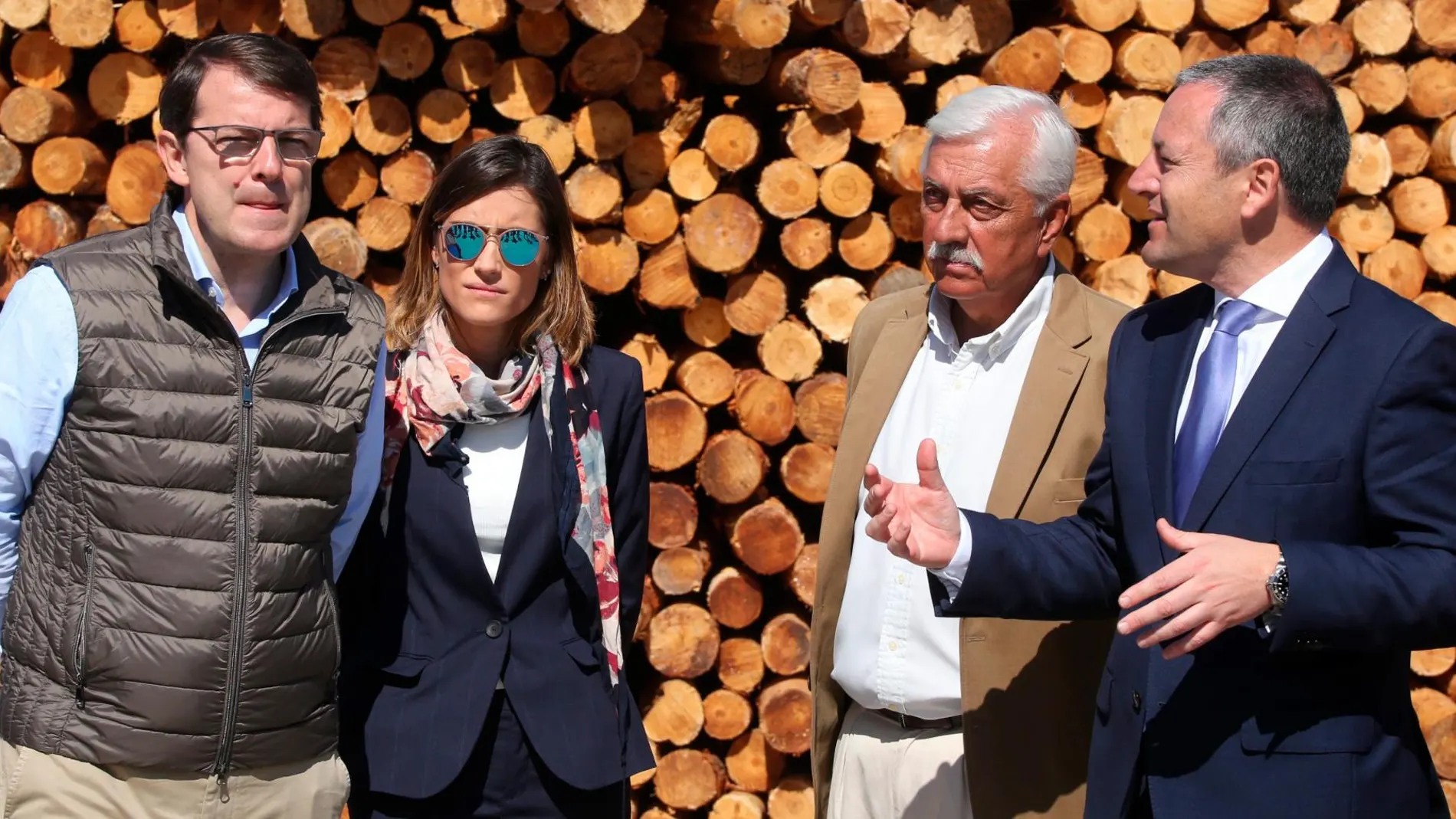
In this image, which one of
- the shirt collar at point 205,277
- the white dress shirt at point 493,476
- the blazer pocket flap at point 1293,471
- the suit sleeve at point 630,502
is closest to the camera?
the blazer pocket flap at point 1293,471

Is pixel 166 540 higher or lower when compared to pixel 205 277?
lower

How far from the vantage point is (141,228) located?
2275 mm

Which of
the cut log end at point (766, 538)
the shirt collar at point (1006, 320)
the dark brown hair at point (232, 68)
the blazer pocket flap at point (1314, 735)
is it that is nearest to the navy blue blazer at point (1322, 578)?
the blazer pocket flap at point (1314, 735)

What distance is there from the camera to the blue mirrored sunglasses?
2.58m

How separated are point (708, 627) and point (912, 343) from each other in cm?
143

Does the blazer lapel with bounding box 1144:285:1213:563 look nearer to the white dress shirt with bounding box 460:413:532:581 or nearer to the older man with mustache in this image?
the older man with mustache

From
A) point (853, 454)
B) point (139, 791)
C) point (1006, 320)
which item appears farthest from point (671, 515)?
point (139, 791)

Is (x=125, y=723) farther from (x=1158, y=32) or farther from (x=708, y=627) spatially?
(x=1158, y=32)

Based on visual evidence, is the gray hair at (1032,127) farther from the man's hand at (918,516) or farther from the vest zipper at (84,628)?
the vest zipper at (84,628)

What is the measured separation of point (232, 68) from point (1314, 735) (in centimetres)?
203

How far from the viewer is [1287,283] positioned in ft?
6.80

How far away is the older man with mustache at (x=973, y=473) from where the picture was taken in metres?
2.45

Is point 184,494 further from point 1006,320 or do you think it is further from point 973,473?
point 1006,320

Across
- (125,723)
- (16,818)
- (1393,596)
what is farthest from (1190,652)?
(16,818)
